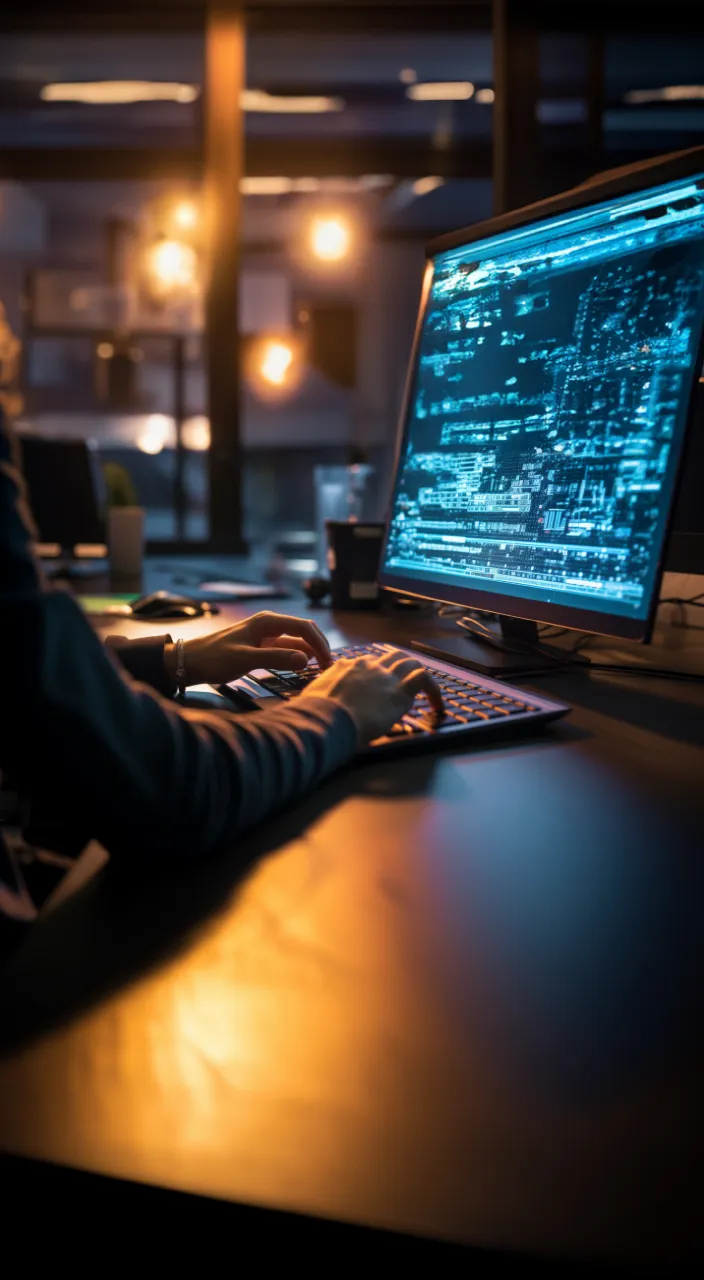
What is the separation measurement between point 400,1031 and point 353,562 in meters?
1.30

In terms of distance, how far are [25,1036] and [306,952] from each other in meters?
0.13

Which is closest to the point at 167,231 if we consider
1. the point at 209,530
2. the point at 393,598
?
the point at 209,530

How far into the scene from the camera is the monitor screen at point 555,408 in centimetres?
83

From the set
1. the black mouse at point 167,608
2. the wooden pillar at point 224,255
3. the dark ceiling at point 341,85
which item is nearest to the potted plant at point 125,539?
the black mouse at point 167,608

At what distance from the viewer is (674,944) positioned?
1.44 ft

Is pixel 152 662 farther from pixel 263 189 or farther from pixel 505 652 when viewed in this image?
pixel 263 189

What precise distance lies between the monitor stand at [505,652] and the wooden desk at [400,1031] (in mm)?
468

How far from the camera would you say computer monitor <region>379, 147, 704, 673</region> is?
0.83 m

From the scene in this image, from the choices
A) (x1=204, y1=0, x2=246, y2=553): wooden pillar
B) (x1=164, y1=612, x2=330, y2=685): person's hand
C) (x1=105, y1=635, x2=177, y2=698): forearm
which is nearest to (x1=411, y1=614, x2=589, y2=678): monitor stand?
(x1=164, y1=612, x2=330, y2=685): person's hand

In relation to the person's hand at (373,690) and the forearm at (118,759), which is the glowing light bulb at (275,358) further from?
the forearm at (118,759)

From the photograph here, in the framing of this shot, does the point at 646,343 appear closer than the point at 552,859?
No

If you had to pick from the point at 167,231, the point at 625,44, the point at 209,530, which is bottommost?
the point at 209,530

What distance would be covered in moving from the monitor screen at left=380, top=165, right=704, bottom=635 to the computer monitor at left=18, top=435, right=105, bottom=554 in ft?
5.21

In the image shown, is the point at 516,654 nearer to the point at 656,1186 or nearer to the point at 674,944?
the point at 674,944
